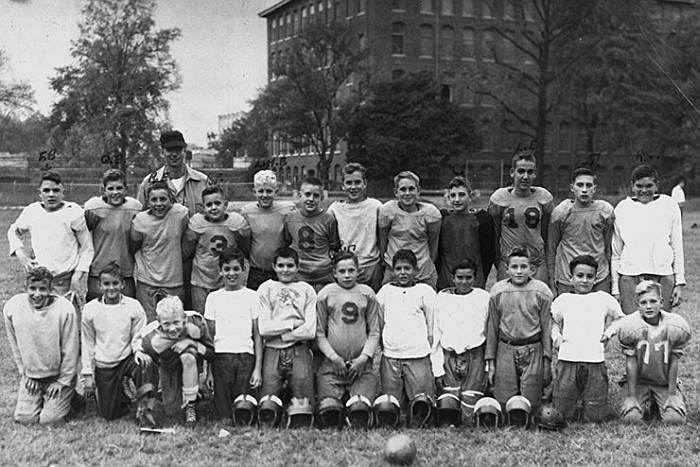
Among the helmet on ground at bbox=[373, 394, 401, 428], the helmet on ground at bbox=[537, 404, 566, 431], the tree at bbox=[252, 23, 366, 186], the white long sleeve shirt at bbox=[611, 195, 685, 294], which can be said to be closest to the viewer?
the helmet on ground at bbox=[537, 404, 566, 431]

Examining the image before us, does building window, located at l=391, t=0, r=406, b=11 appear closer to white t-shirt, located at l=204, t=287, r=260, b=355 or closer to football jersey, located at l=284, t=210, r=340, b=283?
football jersey, located at l=284, t=210, r=340, b=283

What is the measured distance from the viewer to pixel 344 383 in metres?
6.66

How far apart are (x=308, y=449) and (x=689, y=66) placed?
39.8 m

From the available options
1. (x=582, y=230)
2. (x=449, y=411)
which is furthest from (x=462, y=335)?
(x=582, y=230)

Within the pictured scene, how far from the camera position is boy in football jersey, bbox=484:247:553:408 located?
659cm

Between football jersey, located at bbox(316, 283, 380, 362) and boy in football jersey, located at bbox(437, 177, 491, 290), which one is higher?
boy in football jersey, located at bbox(437, 177, 491, 290)

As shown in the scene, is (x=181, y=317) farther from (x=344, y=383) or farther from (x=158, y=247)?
(x=344, y=383)

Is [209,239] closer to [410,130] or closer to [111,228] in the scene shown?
[111,228]

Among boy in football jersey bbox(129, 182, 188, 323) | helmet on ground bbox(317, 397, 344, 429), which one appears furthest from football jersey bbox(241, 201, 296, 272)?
helmet on ground bbox(317, 397, 344, 429)

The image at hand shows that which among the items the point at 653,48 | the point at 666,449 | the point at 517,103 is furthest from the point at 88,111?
the point at 666,449

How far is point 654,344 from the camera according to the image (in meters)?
6.51

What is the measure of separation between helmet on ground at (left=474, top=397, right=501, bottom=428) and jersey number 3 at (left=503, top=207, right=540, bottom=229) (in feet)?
6.50

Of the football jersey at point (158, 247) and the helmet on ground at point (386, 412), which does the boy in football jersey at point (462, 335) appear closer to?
the helmet on ground at point (386, 412)

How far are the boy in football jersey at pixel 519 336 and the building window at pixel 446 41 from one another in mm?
53157
